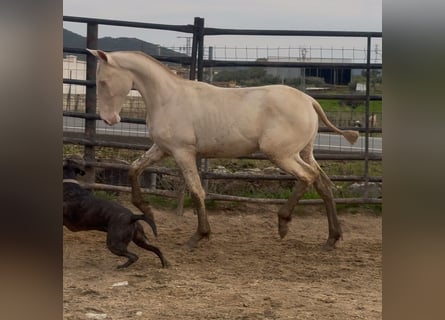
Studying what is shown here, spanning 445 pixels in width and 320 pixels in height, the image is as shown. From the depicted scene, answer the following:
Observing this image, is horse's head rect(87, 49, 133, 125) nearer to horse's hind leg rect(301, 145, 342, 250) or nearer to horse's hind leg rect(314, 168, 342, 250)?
horse's hind leg rect(301, 145, 342, 250)

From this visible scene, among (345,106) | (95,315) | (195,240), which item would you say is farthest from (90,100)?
(95,315)

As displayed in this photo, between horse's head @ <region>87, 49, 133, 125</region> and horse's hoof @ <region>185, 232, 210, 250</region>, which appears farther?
horse's hoof @ <region>185, 232, 210, 250</region>

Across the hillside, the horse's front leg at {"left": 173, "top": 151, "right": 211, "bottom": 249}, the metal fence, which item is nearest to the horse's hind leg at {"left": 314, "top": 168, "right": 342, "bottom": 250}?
the horse's front leg at {"left": 173, "top": 151, "right": 211, "bottom": 249}

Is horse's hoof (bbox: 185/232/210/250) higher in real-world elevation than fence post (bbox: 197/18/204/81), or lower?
lower

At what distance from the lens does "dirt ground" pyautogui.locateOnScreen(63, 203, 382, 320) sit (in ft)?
11.0

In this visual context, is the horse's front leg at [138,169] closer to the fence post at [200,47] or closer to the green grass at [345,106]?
the fence post at [200,47]

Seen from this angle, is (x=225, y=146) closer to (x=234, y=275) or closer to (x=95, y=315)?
(x=234, y=275)

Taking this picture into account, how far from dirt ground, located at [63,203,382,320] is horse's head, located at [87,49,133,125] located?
944 mm

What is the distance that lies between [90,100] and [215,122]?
174 centimetres
